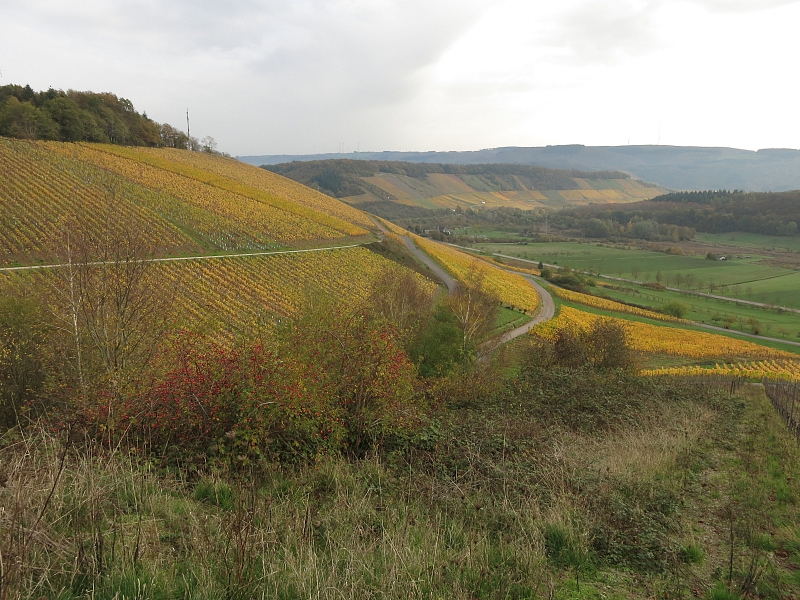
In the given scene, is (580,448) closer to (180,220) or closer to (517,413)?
(517,413)

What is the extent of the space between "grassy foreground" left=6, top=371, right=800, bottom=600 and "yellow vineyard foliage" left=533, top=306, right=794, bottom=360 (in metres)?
34.8

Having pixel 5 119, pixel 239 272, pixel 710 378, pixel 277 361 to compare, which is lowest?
pixel 710 378

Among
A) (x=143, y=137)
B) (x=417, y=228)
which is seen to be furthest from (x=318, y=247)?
(x=417, y=228)

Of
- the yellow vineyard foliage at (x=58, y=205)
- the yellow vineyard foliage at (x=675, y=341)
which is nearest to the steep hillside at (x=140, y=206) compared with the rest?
the yellow vineyard foliage at (x=58, y=205)

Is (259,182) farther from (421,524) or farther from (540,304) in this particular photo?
(421,524)

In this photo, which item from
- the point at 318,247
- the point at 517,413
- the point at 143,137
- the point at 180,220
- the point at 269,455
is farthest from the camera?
the point at 143,137

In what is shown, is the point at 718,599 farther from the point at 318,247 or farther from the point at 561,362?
the point at 318,247

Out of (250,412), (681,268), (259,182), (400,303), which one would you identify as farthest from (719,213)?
(250,412)

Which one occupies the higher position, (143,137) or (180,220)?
(143,137)

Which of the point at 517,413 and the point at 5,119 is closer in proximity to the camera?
the point at 517,413

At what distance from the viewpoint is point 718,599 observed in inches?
199

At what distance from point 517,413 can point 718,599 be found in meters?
7.38

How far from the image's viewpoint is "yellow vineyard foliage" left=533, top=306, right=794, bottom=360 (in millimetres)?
46031

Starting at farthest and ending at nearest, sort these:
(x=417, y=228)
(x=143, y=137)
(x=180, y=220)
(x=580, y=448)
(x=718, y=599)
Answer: (x=417, y=228)
(x=143, y=137)
(x=180, y=220)
(x=580, y=448)
(x=718, y=599)
